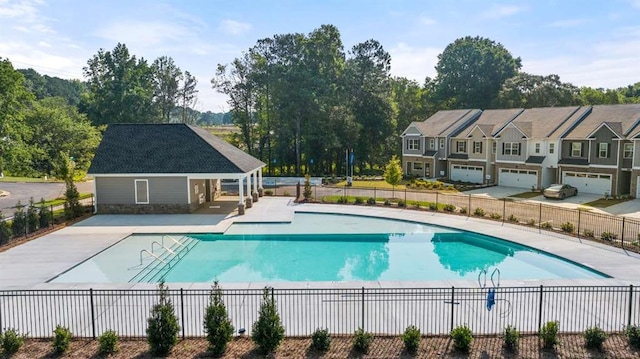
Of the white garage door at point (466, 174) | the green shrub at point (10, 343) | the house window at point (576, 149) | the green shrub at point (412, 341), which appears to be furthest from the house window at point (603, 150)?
the green shrub at point (10, 343)

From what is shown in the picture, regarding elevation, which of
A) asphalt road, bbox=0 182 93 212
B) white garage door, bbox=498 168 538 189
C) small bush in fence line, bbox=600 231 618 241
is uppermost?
white garage door, bbox=498 168 538 189

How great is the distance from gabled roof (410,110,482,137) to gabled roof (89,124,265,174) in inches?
977

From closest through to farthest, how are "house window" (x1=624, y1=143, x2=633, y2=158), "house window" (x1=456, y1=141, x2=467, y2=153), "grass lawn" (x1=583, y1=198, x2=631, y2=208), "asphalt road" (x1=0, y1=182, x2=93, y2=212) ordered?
"grass lawn" (x1=583, y1=198, x2=631, y2=208)
"asphalt road" (x1=0, y1=182, x2=93, y2=212)
"house window" (x1=624, y1=143, x2=633, y2=158)
"house window" (x1=456, y1=141, x2=467, y2=153)

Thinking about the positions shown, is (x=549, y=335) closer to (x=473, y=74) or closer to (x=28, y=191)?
(x=28, y=191)

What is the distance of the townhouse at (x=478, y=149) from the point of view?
45.0m

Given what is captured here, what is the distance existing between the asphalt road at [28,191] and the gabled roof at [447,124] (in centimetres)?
3592

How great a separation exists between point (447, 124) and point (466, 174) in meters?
7.29

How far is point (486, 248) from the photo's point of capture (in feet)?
76.2

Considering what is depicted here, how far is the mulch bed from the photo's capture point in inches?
426

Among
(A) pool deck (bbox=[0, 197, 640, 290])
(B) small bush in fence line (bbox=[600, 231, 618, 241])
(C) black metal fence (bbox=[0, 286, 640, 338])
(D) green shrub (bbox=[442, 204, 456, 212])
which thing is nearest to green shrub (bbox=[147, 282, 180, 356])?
(C) black metal fence (bbox=[0, 286, 640, 338])

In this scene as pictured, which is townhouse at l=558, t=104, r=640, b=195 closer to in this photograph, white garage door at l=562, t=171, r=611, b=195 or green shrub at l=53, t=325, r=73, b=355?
white garage door at l=562, t=171, r=611, b=195

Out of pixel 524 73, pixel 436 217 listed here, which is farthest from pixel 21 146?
pixel 524 73

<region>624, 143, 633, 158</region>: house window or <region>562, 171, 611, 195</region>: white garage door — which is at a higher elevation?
<region>624, 143, 633, 158</region>: house window

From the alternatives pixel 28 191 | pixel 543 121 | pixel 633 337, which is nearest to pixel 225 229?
pixel 633 337
